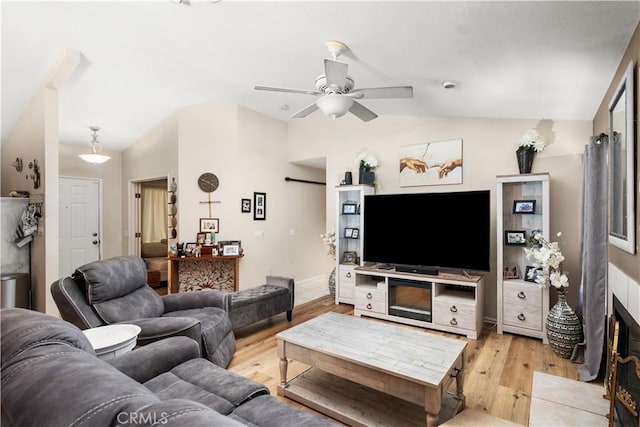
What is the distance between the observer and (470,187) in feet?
13.8

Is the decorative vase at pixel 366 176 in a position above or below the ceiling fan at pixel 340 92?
below

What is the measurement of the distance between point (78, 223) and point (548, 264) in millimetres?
7019

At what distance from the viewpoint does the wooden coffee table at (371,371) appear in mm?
1938

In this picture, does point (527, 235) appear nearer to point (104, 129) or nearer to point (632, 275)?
point (632, 275)

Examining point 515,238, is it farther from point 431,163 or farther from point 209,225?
point 209,225

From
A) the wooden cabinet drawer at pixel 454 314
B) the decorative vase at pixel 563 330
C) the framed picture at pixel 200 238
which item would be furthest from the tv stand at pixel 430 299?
the framed picture at pixel 200 238

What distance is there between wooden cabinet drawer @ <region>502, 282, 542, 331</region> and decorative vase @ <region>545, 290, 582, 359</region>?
0.95 ft

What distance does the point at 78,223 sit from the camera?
578 cm

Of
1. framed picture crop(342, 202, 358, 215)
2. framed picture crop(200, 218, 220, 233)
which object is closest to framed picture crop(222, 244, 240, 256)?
framed picture crop(200, 218, 220, 233)

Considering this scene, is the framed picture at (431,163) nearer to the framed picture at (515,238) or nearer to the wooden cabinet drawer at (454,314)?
the framed picture at (515,238)

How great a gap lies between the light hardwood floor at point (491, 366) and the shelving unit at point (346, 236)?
119 cm

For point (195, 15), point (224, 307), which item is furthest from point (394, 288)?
point (195, 15)

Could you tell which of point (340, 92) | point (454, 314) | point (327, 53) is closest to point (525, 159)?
point (454, 314)

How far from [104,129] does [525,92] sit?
229 inches
